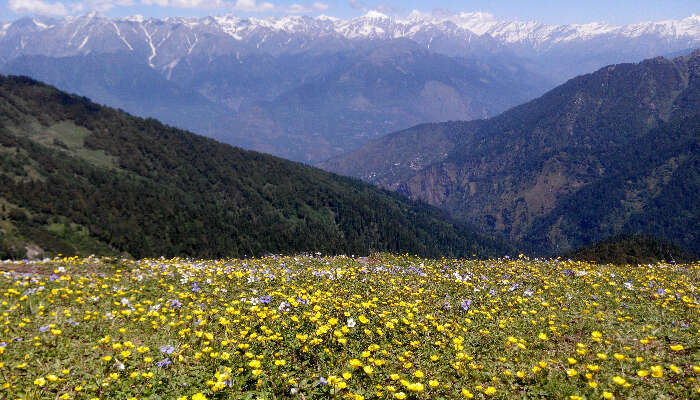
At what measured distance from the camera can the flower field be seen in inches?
296

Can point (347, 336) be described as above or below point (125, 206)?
above

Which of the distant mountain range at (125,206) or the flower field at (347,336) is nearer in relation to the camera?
the flower field at (347,336)

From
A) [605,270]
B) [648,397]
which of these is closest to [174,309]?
[648,397]

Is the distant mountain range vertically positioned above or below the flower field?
below

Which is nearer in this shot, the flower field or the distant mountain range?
the flower field

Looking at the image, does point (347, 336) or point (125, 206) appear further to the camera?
point (125, 206)

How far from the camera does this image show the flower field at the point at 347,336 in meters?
7.52

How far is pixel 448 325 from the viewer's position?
1009cm

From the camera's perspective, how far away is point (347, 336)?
9.59m

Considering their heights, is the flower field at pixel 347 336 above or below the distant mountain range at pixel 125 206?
above

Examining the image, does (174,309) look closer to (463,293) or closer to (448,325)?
(448,325)

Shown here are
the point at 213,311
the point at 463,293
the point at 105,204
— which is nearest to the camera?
the point at 213,311

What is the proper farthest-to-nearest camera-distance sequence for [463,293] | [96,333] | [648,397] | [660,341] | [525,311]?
[463,293] < [525,311] < [96,333] < [660,341] < [648,397]

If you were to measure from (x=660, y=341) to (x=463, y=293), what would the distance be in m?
5.69
